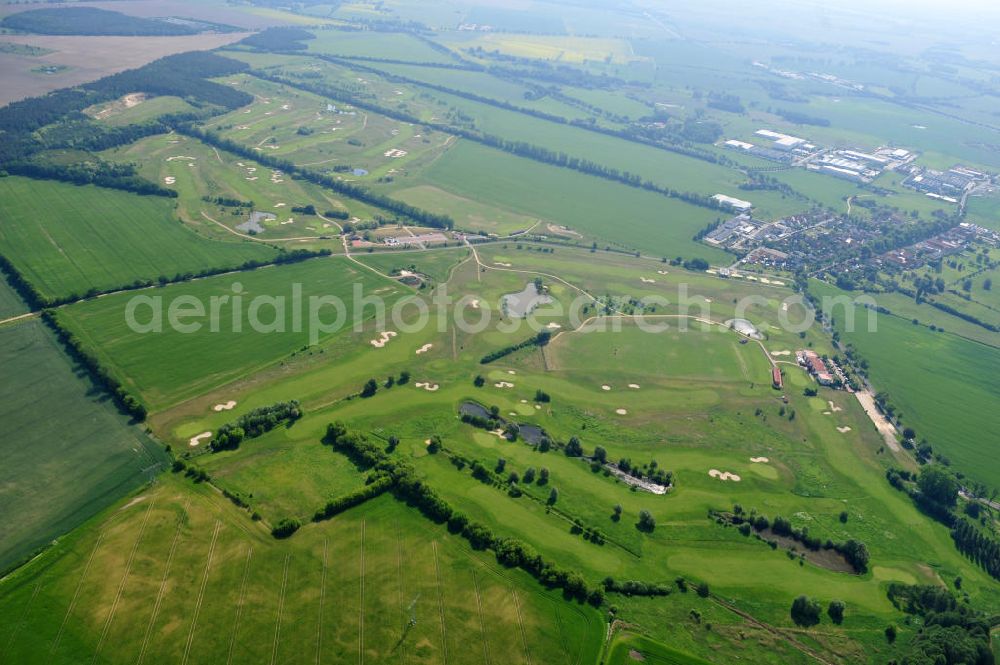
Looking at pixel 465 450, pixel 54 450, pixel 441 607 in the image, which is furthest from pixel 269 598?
pixel 54 450

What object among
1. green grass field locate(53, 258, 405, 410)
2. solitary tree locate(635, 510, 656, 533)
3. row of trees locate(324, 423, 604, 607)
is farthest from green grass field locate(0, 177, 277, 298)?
solitary tree locate(635, 510, 656, 533)

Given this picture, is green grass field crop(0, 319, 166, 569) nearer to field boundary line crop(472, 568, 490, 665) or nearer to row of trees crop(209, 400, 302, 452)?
row of trees crop(209, 400, 302, 452)

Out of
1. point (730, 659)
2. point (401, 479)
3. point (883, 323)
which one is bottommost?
point (730, 659)

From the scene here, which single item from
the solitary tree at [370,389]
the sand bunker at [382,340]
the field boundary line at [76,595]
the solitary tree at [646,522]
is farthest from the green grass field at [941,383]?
the field boundary line at [76,595]

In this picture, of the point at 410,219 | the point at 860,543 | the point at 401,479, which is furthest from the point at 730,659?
the point at 410,219

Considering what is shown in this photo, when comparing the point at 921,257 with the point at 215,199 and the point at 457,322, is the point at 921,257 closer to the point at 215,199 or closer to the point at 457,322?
the point at 457,322

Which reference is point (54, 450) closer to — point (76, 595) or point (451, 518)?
point (76, 595)

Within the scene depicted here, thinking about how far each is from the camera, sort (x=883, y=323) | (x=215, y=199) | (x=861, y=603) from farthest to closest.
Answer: (x=215, y=199) < (x=883, y=323) < (x=861, y=603)
